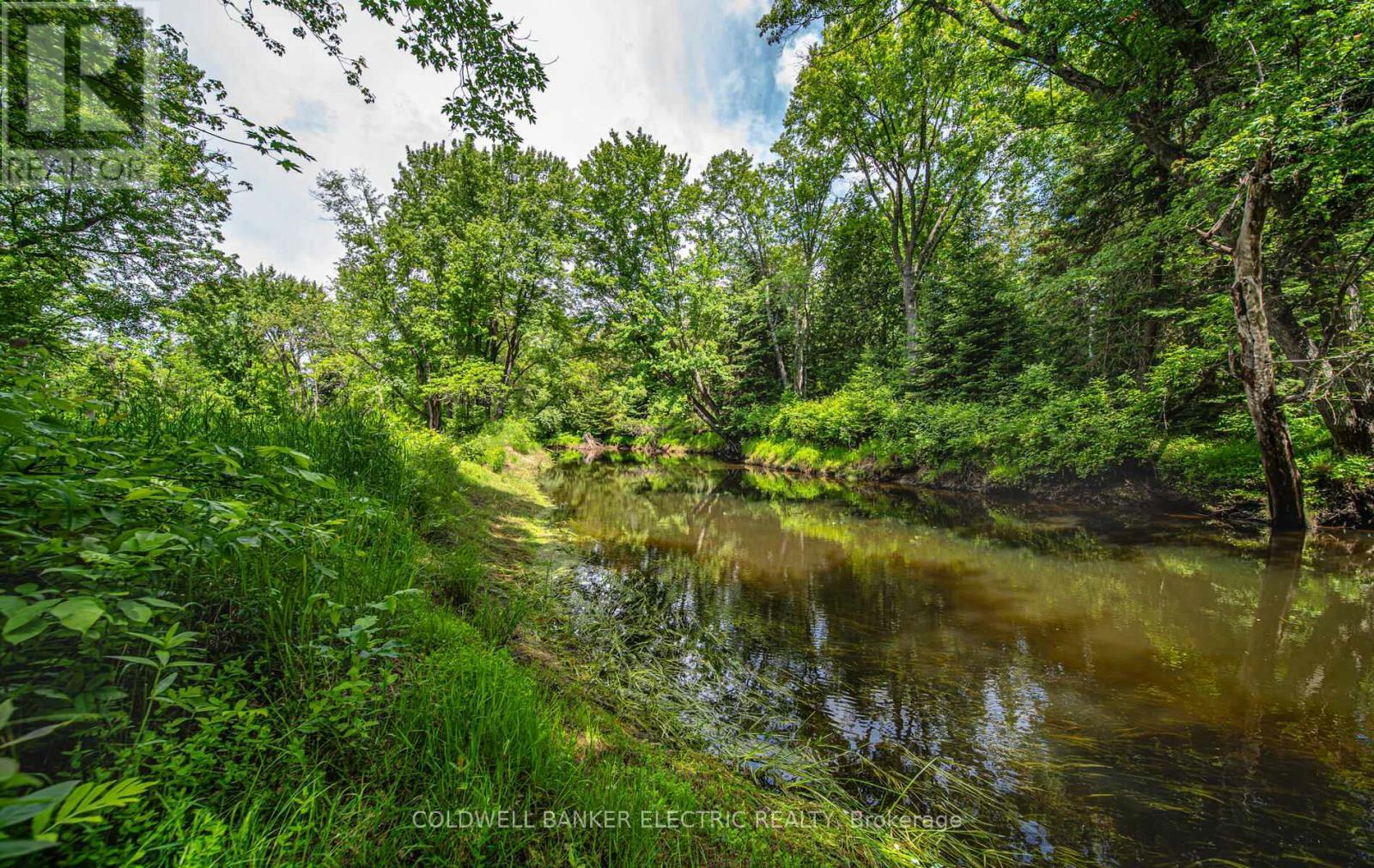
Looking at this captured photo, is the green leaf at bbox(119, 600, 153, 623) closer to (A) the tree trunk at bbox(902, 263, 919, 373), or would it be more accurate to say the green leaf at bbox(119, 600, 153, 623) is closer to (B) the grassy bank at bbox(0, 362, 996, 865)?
(B) the grassy bank at bbox(0, 362, 996, 865)

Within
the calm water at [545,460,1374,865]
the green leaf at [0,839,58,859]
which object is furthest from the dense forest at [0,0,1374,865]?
the calm water at [545,460,1374,865]

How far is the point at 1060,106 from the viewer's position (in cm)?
1057

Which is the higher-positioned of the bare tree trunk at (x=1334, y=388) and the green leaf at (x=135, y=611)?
the bare tree trunk at (x=1334, y=388)

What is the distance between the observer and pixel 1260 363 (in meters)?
7.12

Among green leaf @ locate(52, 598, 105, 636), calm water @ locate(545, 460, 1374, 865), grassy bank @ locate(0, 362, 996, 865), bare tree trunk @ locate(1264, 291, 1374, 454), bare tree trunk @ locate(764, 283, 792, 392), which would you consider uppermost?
bare tree trunk @ locate(764, 283, 792, 392)

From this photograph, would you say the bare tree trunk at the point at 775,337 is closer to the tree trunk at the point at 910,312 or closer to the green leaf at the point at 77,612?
the tree trunk at the point at 910,312

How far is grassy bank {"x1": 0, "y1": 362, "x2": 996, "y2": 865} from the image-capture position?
1.13 meters

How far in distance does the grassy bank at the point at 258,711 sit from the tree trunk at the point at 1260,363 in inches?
386

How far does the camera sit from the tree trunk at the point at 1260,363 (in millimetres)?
6793

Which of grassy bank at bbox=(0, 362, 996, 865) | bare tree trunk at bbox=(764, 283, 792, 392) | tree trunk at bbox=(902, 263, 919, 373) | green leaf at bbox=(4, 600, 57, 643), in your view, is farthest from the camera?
bare tree trunk at bbox=(764, 283, 792, 392)

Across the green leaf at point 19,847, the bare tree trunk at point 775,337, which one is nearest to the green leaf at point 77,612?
the green leaf at point 19,847

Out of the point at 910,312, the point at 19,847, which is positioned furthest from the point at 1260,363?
the point at 19,847

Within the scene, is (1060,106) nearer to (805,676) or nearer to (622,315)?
(805,676)

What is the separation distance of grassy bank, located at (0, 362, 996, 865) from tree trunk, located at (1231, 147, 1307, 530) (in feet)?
32.2
